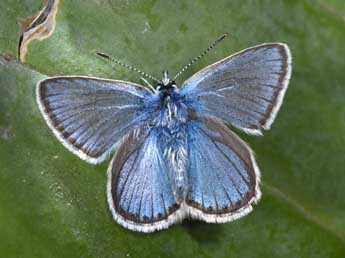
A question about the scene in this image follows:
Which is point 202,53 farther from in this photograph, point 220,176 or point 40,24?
point 40,24

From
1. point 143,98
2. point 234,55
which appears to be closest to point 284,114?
point 234,55

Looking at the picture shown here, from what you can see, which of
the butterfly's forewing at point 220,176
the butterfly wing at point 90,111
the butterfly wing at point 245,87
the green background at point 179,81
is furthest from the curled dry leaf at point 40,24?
the butterfly's forewing at point 220,176

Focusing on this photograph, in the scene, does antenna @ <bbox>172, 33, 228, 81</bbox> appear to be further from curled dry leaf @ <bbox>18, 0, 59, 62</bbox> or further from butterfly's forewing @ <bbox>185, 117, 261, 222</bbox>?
curled dry leaf @ <bbox>18, 0, 59, 62</bbox>

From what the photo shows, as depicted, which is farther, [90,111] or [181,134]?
[181,134]

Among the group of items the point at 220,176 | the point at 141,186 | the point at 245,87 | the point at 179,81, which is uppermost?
the point at 245,87

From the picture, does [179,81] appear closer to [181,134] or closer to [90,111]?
[181,134]

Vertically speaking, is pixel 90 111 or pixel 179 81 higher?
pixel 179 81

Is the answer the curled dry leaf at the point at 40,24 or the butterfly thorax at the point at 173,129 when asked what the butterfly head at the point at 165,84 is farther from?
the curled dry leaf at the point at 40,24

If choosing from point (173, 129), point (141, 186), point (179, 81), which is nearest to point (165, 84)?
point (179, 81)

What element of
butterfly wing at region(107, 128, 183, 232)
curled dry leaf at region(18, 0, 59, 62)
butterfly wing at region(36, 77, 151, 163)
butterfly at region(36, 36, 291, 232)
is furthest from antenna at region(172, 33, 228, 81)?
curled dry leaf at region(18, 0, 59, 62)
